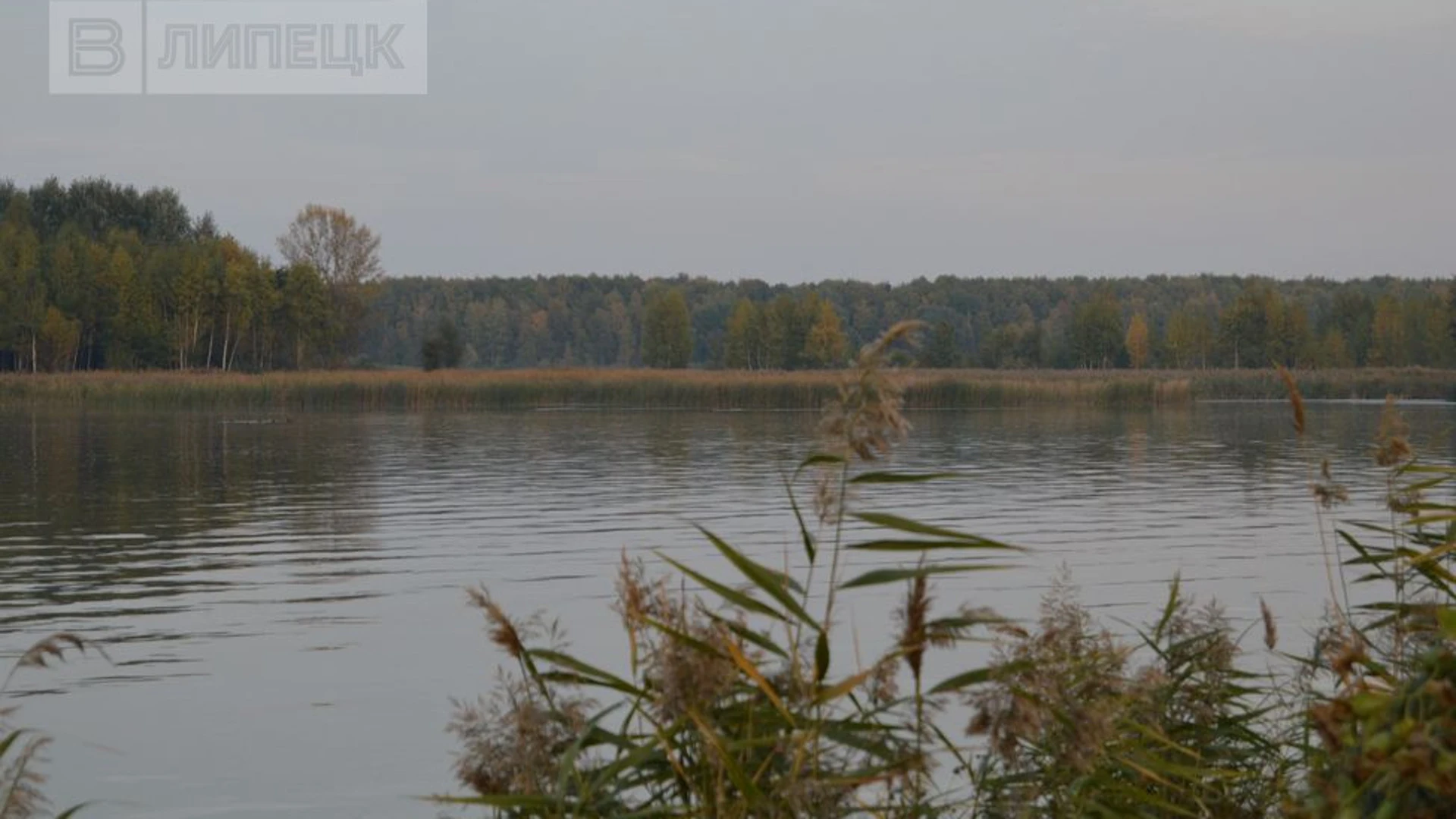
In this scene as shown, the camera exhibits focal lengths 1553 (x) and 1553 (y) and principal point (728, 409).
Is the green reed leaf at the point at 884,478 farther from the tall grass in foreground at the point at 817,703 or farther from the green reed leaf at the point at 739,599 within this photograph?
the green reed leaf at the point at 739,599

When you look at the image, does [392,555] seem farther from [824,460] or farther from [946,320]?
[946,320]

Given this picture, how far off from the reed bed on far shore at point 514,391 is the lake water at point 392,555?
1926 cm

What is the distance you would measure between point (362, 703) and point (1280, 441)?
3284 centimetres

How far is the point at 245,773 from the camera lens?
337 inches

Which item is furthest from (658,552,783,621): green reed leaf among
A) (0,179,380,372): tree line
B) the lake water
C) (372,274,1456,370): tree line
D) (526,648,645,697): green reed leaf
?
(372,274,1456,370): tree line

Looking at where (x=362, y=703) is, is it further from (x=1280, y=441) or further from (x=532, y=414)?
(x=532, y=414)

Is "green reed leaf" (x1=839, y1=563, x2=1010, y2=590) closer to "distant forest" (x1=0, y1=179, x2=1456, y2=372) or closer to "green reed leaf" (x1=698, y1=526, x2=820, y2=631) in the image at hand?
"green reed leaf" (x1=698, y1=526, x2=820, y2=631)

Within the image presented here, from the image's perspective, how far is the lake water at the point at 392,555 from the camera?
9.12m

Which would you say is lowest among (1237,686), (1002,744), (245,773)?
(245,773)

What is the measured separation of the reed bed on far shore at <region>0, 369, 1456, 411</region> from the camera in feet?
190

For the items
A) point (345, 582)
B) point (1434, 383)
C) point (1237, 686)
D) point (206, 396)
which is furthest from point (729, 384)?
point (1237, 686)

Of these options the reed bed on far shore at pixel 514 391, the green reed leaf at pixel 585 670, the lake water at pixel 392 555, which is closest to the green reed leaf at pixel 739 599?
the lake water at pixel 392 555

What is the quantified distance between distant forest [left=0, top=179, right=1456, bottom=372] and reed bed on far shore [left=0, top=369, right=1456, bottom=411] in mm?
9980

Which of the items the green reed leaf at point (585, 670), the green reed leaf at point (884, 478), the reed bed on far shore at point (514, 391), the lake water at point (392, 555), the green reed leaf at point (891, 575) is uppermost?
the green reed leaf at point (884, 478)
